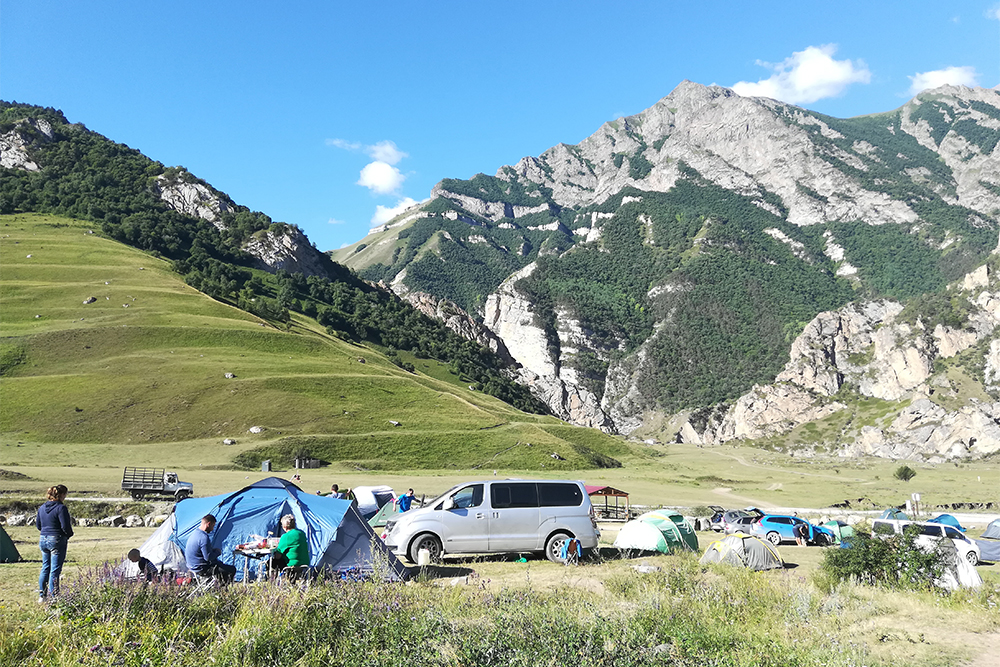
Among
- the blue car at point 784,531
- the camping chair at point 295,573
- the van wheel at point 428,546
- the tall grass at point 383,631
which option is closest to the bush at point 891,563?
the tall grass at point 383,631

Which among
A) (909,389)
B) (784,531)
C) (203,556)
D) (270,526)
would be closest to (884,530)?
(784,531)

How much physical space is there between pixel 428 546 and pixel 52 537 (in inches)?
351

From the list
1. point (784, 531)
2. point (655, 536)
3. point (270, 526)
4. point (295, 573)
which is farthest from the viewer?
point (784, 531)

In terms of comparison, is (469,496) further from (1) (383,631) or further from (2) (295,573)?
(1) (383,631)

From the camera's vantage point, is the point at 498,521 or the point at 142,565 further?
the point at 498,521

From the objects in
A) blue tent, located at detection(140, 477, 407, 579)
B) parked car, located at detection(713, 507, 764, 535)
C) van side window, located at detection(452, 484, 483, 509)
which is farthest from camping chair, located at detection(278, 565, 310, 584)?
parked car, located at detection(713, 507, 764, 535)

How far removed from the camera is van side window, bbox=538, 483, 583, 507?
58.7 feet

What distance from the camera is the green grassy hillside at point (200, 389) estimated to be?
63.4m

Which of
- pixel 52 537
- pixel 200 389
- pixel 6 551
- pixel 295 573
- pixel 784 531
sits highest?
pixel 200 389

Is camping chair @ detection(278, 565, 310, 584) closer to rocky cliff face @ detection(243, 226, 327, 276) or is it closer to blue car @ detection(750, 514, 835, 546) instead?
blue car @ detection(750, 514, 835, 546)

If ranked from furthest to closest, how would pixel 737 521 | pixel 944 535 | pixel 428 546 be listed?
pixel 737 521
pixel 944 535
pixel 428 546

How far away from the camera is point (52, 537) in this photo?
35.1 feet

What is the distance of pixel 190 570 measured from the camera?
1156 centimetres

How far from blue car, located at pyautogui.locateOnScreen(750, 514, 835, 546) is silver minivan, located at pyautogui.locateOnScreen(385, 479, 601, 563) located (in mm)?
15859
